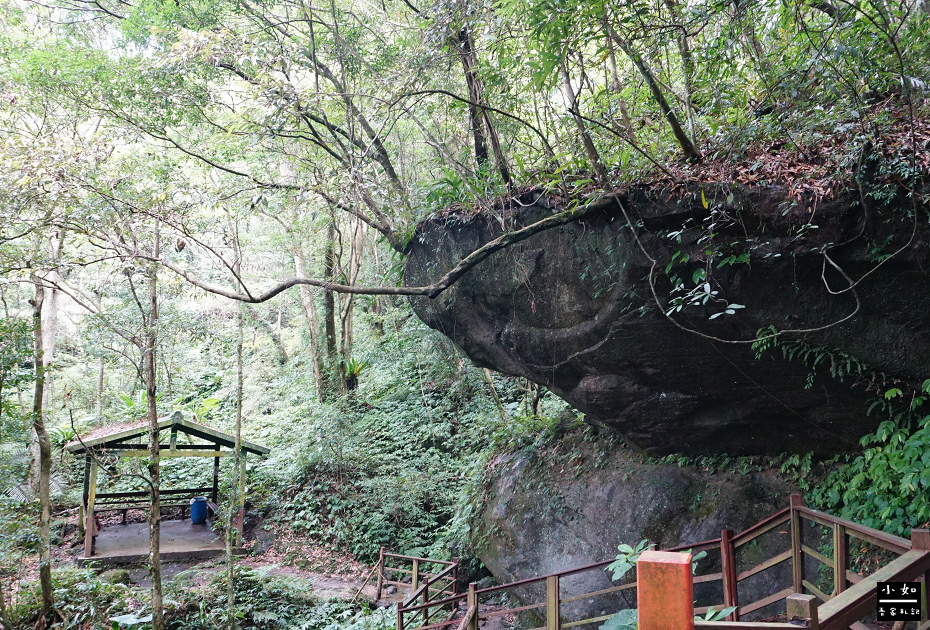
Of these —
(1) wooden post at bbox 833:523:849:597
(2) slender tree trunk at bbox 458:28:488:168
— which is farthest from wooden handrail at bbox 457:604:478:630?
(2) slender tree trunk at bbox 458:28:488:168

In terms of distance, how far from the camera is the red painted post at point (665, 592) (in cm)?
165

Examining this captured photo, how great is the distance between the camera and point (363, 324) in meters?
17.8

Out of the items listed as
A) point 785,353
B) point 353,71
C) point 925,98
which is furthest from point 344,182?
point 925,98

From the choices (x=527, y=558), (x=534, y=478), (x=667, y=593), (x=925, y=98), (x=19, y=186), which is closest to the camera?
(x=667, y=593)

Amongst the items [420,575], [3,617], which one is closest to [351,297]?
[420,575]

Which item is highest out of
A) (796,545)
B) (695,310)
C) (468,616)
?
(695,310)

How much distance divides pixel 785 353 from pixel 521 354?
2.98 m

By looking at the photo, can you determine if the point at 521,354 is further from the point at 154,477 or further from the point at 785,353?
the point at 154,477

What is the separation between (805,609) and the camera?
183 centimetres

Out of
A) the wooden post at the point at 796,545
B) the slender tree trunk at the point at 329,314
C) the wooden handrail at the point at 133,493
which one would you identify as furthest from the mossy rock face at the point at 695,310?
the wooden handrail at the point at 133,493

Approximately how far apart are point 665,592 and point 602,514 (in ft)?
18.5

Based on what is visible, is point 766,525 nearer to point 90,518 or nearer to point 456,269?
point 456,269

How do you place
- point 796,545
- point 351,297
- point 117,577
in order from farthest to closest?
point 351,297 < point 117,577 < point 796,545

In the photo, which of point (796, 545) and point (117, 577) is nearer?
point (796, 545)
